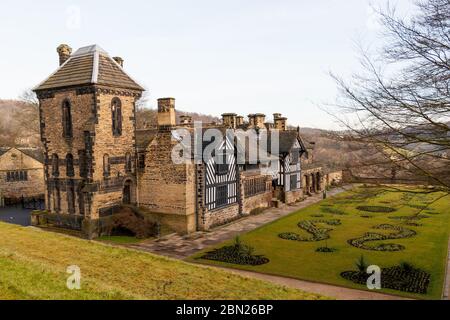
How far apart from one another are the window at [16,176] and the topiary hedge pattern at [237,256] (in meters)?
26.1

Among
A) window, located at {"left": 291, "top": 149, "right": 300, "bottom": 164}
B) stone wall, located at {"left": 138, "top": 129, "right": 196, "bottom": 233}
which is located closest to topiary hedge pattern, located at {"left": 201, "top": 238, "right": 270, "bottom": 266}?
stone wall, located at {"left": 138, "top": 129, "right": 196, "bottom": 233}

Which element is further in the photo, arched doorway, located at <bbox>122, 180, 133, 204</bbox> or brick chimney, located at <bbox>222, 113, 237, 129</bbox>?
brick chimney, located at <bbox>222, 113, 237, 129</bbox>

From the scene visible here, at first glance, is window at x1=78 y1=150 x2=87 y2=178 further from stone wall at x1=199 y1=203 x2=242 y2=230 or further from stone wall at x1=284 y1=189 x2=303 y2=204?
stone wall at x1=284 y1=189 x2=303 y2=204

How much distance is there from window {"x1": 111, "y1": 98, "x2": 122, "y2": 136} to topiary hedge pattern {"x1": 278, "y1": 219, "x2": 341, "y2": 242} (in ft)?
Answer: 38.5

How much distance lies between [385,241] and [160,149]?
14.2 metres

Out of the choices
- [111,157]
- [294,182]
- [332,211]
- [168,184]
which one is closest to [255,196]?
[332,211]

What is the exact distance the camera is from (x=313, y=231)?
22.6 metres

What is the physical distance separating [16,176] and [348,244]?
1246 inches

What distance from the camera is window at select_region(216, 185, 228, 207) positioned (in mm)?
24391

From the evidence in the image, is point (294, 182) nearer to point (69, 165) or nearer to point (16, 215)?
point (69, 165)

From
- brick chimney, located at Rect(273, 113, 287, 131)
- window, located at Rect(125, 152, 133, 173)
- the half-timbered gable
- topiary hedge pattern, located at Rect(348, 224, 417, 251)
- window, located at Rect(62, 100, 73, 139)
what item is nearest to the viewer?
topiary hedge pattern, located at Rect(348, 224, 417, 251)

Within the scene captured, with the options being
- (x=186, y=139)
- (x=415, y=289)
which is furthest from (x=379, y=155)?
(x=186, y=139)

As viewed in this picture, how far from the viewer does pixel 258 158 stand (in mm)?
29344
